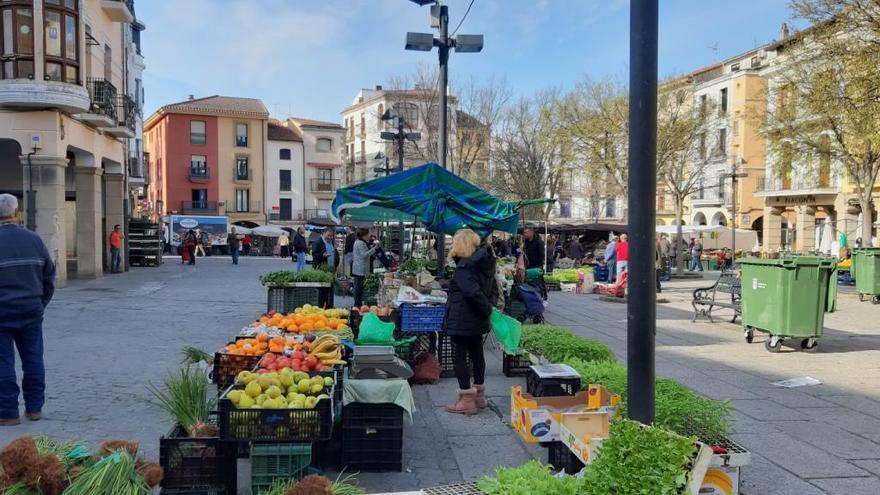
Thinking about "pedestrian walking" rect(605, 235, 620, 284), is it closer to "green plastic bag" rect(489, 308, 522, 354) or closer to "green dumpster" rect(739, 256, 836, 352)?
"green dumpster" rect(739, 256, 836, 352)

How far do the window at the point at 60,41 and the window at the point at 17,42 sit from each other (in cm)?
36

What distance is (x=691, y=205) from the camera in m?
52.0

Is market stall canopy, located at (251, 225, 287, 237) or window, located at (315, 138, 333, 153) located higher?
window, located at (315, 138, 333, 153)

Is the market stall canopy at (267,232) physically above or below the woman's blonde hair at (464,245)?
below

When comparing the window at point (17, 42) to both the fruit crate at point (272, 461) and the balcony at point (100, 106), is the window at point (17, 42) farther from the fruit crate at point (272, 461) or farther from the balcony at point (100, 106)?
the fruit crate at point (272, 461)

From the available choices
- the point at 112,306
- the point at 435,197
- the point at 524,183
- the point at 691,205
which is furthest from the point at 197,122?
the point at 435,197

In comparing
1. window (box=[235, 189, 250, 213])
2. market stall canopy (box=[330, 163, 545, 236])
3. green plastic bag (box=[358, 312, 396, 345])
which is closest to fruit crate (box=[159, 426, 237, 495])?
green plastic bag (box=[358, 312, 396, 345])

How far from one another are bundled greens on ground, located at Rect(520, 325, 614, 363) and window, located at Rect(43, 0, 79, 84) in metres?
15.5

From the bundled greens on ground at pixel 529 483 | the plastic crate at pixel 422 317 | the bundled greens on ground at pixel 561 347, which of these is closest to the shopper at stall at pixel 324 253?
the plastic crate at pixel 422 317

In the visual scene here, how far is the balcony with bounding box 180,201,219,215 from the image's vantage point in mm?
59594

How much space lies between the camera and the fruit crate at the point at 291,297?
11.3 metres

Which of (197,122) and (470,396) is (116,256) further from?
(197,122)

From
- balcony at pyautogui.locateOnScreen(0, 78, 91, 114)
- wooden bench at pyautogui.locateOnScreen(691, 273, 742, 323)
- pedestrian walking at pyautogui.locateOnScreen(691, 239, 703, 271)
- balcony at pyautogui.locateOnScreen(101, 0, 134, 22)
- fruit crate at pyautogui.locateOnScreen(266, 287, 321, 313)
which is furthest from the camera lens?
pedestrian walking at pyautogui.locateOnScreen(691, 239, 703, 271)

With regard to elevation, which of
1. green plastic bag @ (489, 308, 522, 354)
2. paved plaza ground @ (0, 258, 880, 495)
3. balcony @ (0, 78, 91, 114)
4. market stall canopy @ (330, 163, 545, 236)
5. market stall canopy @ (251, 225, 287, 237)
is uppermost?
balcony @ (0, 78, 91, 114)
